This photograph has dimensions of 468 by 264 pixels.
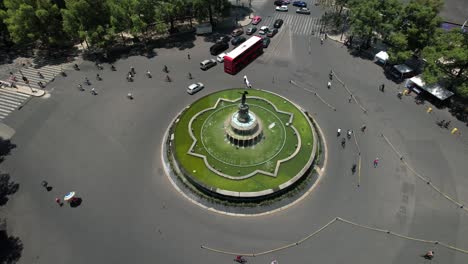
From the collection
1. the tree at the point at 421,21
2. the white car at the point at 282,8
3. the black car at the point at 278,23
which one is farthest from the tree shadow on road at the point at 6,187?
the white car at the point at 282,8

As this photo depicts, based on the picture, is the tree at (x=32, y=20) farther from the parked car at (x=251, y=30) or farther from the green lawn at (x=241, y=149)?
the parked car at (x=251, y=30)

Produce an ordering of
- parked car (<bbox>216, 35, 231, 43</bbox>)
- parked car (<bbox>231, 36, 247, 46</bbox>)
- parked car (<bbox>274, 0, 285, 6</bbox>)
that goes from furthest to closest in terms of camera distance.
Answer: parked car (<bbox>274, 0, 285, 6</bbox>)
parked car (<bbox>216, 35, 231, 43</bbox>)
parked car (<bbox>231, 36, 247, 46</bbox>)

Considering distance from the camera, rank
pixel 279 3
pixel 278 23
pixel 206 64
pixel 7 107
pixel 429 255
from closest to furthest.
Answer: pixel 429 255
pixel 7 107
pixel 206 64
pixel 278 23
pixel 279 3

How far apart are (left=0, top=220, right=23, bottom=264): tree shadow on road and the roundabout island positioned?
25.6 metres

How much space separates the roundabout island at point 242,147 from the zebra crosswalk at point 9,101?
1455 inches

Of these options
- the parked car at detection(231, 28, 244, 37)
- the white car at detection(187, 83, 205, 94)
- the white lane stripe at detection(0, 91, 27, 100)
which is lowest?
the white lane stripe at detection(0, 91, 27, 100)

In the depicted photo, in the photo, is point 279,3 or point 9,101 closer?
point 9,101

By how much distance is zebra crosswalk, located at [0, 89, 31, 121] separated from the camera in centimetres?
6538

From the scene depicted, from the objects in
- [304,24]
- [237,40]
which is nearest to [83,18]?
Answer: [237,40]

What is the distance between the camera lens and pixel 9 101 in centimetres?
6781

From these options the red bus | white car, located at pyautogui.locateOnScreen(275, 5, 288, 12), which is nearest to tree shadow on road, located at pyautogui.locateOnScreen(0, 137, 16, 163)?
the red bus

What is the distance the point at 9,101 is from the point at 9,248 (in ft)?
127

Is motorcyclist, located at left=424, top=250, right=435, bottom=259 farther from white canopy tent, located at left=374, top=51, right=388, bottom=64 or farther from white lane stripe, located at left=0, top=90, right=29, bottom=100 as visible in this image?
white lane stripe, located at left=0, top=90, right=29, bottom=100

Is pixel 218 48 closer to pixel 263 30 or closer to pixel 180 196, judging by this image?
pixel 263 30
